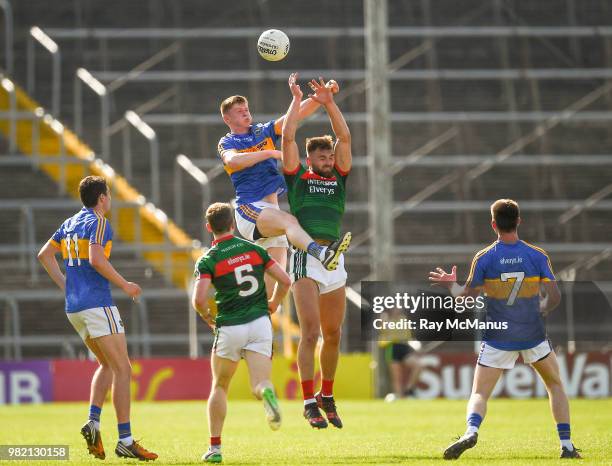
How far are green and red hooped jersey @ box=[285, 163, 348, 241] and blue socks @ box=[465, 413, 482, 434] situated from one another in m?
2.21

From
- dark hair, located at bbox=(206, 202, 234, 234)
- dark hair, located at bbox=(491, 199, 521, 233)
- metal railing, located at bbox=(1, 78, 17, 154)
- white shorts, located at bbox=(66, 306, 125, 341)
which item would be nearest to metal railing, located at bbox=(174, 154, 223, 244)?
metal railing, located at bbox=(1, 78, 17, 154)

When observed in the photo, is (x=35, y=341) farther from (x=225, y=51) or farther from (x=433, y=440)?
(x=433, y=440)

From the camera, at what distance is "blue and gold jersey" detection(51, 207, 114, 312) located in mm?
10578

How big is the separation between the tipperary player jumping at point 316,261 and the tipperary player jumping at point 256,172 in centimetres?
25

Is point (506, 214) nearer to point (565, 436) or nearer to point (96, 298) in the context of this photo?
point (565, 436)

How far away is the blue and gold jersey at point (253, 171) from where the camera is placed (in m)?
12.0

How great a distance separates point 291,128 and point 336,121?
419mm

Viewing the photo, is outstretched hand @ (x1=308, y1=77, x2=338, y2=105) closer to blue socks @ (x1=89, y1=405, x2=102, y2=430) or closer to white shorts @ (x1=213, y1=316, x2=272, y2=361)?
white shorts @ (x1=213, y1=316, x2=272, y2=361)

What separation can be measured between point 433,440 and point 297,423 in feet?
10.6

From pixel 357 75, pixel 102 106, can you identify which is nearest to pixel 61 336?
pixel 102 106

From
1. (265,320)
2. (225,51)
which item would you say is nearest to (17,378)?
(225,51)

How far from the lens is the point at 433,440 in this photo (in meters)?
12.5

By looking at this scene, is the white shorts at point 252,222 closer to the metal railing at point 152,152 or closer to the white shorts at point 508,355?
the white shorts at point 508,355

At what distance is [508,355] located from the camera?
33.6ft
